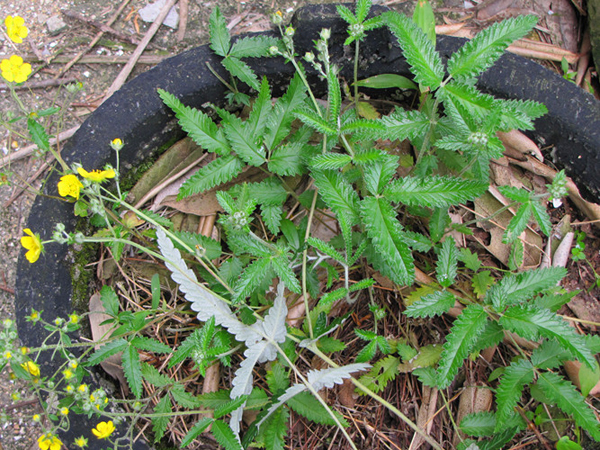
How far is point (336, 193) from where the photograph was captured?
1595mm

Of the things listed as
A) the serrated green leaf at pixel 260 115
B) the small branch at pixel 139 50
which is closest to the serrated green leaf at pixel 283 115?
the serrated green leaf at pixel 260 115

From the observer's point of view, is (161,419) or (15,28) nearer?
(161,419)

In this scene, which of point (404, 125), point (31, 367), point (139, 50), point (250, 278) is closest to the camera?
point (31, 367)

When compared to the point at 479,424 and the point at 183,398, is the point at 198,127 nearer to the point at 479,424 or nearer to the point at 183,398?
the point at 183,398

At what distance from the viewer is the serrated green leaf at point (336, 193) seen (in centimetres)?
157

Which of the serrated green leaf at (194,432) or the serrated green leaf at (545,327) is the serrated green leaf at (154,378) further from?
the serrated green leaf at (545,327)

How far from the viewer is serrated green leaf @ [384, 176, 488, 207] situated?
147 centimetres

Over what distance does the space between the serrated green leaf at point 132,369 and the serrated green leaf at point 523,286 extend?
122cm

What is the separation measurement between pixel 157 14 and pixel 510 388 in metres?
2.44

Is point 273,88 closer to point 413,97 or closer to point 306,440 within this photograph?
point 413,97

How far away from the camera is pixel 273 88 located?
1965mm

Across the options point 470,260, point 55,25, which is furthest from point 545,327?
point 55,25

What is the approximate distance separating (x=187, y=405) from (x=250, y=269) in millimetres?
547

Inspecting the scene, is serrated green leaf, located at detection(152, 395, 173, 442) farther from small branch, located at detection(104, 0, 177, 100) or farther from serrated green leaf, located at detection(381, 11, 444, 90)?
small branch, located at detection(104, 0, 177, 100)
